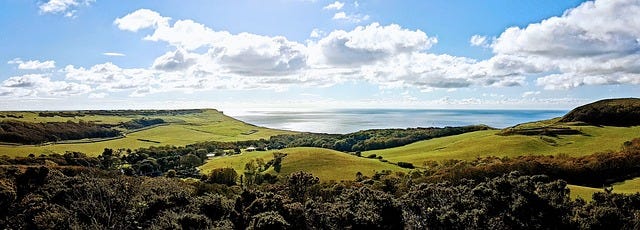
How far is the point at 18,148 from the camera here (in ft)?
429

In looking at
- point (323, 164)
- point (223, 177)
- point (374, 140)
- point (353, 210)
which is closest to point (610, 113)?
point (374, 140)

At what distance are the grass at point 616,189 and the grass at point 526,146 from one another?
30169mm

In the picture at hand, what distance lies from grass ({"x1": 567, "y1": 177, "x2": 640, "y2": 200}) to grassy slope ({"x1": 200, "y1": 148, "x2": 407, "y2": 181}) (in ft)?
140

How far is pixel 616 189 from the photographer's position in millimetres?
70312

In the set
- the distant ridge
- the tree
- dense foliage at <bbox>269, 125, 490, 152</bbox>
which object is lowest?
the tree

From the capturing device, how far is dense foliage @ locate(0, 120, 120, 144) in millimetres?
148750

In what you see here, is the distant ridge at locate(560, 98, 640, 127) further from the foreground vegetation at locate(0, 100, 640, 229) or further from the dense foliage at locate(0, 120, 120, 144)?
the dense foliage at locate(0, 120, 120, 144)

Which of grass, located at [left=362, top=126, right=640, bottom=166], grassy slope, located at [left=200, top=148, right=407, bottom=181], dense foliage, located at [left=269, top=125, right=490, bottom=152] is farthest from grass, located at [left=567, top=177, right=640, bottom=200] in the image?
dense foliage, located at [left=269, top=125, right=490, bottom=152]

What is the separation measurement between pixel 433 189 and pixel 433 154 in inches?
2976

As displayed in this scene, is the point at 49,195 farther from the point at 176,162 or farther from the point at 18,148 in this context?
the point at 18,148

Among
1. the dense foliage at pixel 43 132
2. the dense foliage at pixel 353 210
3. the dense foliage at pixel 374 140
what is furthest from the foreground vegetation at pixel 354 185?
the dense foliage at pixel 43 132

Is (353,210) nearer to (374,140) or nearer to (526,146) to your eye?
(526,146)

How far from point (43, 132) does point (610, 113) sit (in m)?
193

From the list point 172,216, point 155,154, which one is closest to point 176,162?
point 155,154
